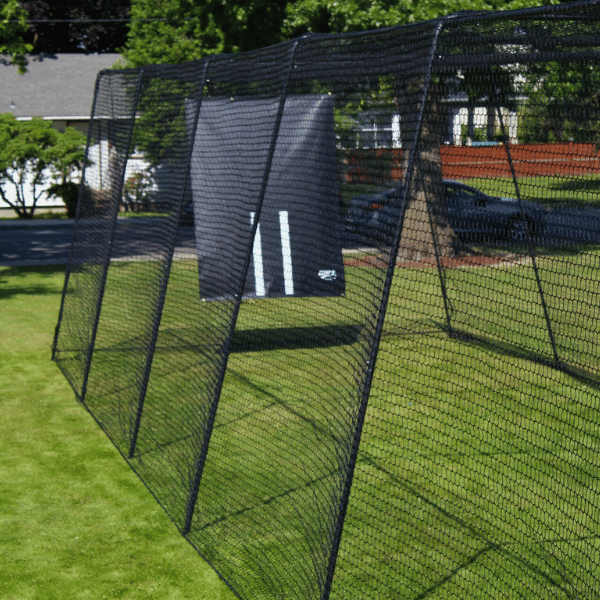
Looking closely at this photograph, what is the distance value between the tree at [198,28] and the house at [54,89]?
802 centimetres

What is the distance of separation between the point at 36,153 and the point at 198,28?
801 cm

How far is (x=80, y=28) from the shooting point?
44312 mm

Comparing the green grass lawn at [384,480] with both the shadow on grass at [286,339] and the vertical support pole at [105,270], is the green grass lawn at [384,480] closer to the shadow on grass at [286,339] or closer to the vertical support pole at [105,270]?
the vertical support pole at [105,270]

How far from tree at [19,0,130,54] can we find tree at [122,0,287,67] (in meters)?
19.0

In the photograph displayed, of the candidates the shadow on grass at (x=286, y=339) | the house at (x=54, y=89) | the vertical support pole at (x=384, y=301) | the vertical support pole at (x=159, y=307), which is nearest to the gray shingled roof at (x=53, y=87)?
the house at (x=54, y=89)

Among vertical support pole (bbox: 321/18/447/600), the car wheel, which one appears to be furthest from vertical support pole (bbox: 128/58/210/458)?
vertical support pole (bbox: 321/18/447/600)

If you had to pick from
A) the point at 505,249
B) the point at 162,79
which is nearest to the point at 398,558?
the point at 505,249

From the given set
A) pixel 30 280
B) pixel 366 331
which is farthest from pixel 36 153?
pixel 366 331

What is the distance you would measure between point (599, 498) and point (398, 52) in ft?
10.5

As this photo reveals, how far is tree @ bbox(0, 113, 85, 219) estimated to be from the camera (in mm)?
26609

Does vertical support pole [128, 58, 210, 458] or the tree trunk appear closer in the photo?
the tree trunk

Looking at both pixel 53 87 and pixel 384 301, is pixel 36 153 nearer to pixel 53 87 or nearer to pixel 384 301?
pixel 53 87

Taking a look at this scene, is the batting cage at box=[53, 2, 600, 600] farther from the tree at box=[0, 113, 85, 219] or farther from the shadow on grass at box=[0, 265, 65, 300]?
the tree at box=[0, 113, 85, 219]

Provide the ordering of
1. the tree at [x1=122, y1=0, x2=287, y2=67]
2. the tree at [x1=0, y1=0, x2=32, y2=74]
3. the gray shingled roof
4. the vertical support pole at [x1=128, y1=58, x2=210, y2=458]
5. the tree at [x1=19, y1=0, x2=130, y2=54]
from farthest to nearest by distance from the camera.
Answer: the tree at [x1=19, y1=0, x2=130, y2=54], the gray shingled roof, the tree at [x1=122, y1=0, x2=287, y2=67], the tree at [x1=0, y1=0, x2=32, y2=74], the vertical support pole at [x1=128, y1=58, x2=210, y2=458]
